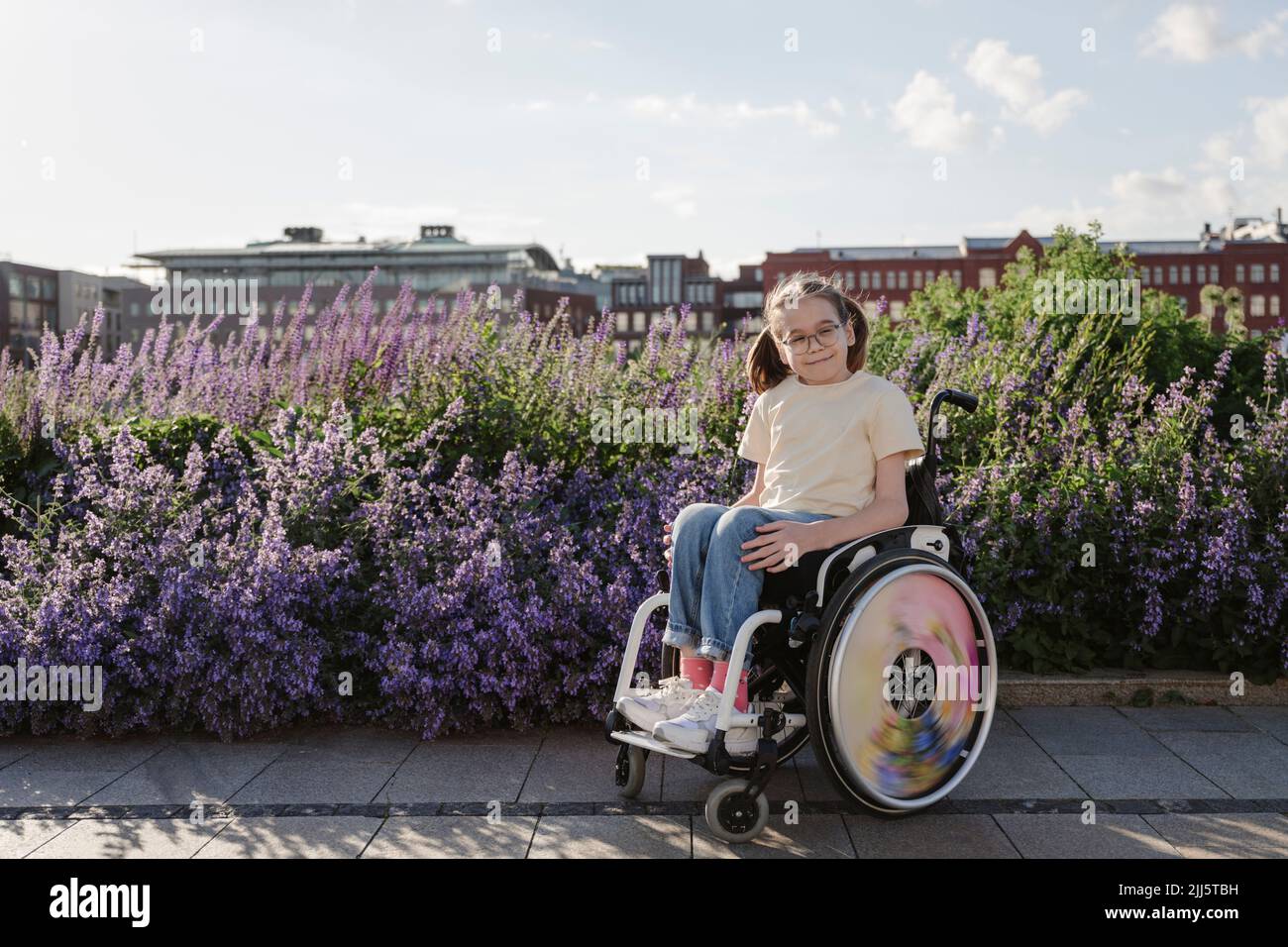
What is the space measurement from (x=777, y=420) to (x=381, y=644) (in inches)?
72.2

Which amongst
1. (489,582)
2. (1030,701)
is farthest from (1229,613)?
(489,582)

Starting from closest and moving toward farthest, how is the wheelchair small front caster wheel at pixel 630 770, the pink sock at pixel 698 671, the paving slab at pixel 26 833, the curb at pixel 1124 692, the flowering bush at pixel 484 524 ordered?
1. the paving slab at pixel 26 833
2. the pink sock at pixel 698 671
3. the wheelchair small front caster wheel at pixel 630 770
4. the flowering bush at pixel 484 524
5. the curb at pixel 1124 692

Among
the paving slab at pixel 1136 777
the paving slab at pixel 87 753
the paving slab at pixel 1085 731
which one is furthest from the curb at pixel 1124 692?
the paving slab at pixel 87 753

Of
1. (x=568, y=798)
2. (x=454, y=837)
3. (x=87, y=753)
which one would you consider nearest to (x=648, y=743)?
(x=568, y=798)

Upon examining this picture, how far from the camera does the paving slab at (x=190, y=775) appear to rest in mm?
4008

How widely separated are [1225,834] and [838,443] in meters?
1.64

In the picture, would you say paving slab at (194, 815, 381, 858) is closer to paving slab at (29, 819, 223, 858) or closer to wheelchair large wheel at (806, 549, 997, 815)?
paving slab at (29, 819, 223, 858)

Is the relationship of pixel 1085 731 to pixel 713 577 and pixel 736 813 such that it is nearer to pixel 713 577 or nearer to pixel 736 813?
pixel 736 813

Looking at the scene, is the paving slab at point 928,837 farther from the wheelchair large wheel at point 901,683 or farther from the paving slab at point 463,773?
the paving slab at point 463,773

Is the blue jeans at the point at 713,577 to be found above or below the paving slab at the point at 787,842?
above

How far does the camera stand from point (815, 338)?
12.9ft

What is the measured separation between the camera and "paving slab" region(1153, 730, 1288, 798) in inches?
158

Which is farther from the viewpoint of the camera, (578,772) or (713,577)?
(578,772)

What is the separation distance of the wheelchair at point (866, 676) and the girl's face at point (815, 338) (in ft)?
1.40
